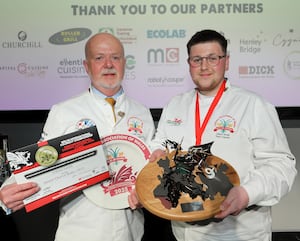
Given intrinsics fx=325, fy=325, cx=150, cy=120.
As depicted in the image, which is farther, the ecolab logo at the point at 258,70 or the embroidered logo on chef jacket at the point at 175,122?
the ecolab logo at the point at 258,70

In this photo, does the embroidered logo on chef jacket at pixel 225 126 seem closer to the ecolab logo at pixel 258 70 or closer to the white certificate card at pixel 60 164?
the white certificate card at pixel 60 164

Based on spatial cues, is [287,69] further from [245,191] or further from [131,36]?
[245,191]

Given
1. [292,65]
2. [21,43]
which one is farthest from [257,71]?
[21,43]

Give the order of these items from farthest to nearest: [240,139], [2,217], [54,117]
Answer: [2,217] → [54,117] → [240,139]

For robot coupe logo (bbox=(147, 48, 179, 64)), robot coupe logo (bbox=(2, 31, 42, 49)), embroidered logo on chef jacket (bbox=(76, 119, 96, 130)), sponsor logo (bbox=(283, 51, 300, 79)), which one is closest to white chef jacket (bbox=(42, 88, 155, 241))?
embroidered logo on chef jacket (bbox=(76, 119, 96, 130))

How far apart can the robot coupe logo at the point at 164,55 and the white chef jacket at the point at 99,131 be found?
0.60 metres

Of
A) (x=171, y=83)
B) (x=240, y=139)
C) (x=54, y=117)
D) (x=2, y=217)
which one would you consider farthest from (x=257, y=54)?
(x=2, y=217)

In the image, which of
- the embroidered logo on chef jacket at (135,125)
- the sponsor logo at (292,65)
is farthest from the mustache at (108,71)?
the sponsor logo at (292,65)

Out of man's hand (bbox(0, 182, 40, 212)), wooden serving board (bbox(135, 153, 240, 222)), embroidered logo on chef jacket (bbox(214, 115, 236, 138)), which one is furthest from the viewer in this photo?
embroidered logo on chef jacket (bbox(214, 115, 236, 138))

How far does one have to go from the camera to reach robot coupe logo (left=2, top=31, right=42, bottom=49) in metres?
1.97

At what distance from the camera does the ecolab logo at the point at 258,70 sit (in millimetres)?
1938

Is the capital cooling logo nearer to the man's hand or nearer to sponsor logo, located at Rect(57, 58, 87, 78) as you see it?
sponsor logo, located at Rect(57, 58, 87, 78)

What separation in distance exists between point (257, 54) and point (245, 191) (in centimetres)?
113

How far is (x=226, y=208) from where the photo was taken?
39.4 inches
